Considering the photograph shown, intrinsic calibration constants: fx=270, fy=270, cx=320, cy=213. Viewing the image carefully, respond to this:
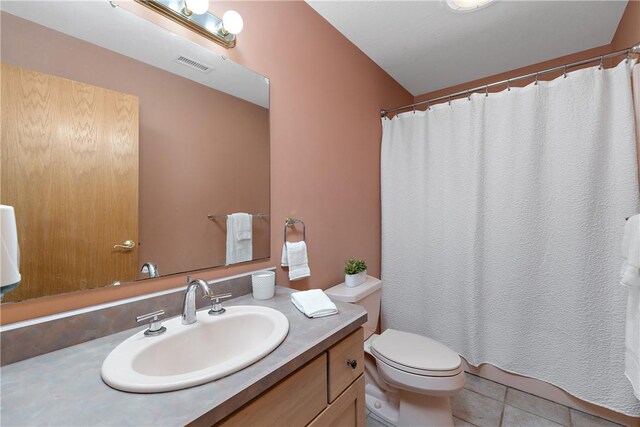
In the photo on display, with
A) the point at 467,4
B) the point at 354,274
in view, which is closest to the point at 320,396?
the point at 354,274

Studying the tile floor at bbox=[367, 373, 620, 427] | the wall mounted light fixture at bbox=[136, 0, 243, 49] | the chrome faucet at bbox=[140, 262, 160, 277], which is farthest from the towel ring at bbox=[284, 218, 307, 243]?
the tile floor at bbox=[367, 373, 620, 427]

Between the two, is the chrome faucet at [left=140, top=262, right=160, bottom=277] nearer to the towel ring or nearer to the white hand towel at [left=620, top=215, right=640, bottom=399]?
the towel ring

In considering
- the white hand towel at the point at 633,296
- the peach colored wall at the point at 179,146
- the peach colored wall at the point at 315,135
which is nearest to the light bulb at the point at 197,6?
the peach colored wall at the point at 315,135

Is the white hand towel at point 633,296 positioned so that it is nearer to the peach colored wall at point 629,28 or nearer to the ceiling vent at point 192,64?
the peach colored wall at point 629,28

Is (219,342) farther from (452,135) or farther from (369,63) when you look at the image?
(369,63)

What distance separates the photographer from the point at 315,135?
1627 mm

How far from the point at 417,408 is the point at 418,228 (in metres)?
1.17

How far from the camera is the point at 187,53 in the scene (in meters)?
1.06

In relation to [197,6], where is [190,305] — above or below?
below

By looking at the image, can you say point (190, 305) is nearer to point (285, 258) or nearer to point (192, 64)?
point (285, 258)

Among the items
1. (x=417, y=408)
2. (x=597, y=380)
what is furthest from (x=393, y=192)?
(x=597, y=380)

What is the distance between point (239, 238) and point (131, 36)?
0.83 m

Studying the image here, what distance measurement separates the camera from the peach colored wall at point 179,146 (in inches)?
30.9

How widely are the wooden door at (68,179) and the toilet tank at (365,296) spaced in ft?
3.42
